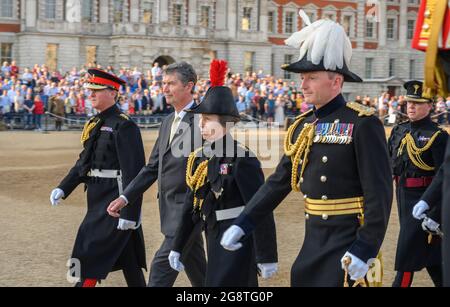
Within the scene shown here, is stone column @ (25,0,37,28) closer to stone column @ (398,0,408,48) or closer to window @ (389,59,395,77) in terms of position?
window @ (389,59,395,77)

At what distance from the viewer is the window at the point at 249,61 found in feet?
182

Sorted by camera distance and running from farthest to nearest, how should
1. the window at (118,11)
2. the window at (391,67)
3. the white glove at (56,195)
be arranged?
the window at (391,67), the window at (118,11), the white glove at (56,195)

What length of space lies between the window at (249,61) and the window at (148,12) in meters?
6.93

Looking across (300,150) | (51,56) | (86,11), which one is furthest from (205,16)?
(300,150)

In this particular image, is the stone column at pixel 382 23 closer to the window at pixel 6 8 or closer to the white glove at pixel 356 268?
the window at pixel 6 8

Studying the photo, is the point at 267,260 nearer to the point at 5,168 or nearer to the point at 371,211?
the point at 371,211

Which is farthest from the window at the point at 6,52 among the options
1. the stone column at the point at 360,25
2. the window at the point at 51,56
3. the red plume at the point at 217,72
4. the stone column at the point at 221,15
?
the red plume at the point at 217,72

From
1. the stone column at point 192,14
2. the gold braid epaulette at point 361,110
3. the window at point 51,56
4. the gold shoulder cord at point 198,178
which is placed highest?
the stone column at point 192,14

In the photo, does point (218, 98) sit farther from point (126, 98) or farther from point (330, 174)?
point (126, 98)

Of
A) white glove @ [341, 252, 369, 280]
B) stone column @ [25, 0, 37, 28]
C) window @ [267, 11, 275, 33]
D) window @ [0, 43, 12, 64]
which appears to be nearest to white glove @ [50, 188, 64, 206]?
white glove @ [341, 252, 369, 280]

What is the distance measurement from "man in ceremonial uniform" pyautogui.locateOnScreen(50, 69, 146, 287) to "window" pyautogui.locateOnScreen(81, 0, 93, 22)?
4341 centimetres

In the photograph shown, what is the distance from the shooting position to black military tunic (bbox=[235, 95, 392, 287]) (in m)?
4.32

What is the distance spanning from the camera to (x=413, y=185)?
730 cm

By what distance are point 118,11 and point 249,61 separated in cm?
978
